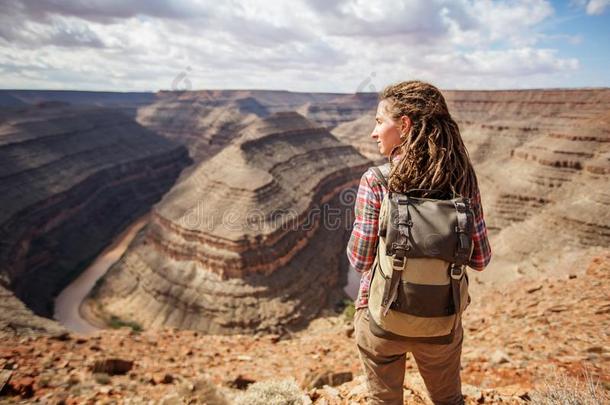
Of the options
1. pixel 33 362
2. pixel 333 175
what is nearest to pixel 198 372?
pixel 33 362

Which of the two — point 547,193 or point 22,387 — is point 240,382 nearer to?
point 22,387

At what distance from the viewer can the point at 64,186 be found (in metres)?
42.8

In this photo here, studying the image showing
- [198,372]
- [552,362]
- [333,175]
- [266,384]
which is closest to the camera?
[266,384]

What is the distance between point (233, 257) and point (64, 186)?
29.0 meters

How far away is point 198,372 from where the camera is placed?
9.07 metres

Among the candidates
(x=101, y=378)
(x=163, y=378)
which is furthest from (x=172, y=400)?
(x=101, y=378)

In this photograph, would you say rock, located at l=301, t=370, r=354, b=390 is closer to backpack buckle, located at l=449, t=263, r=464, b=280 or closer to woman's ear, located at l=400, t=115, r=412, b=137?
backpack buckle, located at l=449, t=263, r=464, b=280

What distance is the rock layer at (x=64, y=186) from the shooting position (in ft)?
107

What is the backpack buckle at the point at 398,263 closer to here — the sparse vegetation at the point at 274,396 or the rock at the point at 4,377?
the sparse vegetation at the point at 274,396

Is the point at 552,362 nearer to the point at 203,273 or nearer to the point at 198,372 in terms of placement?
the point at 198,372

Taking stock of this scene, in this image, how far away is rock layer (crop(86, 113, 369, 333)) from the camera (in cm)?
2550

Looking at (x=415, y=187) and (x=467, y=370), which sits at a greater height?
(x=415, y=187)

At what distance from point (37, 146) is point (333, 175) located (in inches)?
1522

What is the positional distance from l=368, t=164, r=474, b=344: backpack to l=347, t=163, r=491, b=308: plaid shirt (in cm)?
15
